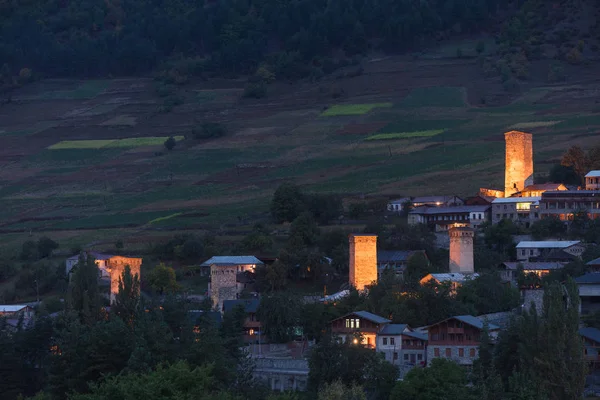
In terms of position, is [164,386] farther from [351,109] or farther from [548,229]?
[351,109]

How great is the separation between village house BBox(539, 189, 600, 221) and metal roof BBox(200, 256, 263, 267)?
1603 cm

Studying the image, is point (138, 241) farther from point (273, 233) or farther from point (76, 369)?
point (76, 369)

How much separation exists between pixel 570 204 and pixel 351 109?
58254 mm

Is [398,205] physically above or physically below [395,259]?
above

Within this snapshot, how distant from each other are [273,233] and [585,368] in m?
37.0

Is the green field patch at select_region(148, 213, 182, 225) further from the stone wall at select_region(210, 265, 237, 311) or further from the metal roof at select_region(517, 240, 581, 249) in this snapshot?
the metal roof at select_region(517, 240, 581, 249)

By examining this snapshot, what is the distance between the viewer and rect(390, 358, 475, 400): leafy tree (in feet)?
169

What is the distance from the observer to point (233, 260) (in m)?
77.9

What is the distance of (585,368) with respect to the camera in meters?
51.8

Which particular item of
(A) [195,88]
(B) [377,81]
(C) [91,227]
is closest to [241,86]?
(A) [195,88]

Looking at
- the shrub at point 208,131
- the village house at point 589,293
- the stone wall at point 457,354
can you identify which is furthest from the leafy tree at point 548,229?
the shrub at point 208,131

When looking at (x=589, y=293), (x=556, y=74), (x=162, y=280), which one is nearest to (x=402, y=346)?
(x=589, y=293)

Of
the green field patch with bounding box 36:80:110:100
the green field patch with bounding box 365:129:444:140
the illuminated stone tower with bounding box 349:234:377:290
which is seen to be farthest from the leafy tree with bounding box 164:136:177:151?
the illuminated stone tower with bounding box 349:234:377:290

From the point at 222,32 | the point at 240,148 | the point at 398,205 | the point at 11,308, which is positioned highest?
the point at 222,32
